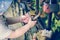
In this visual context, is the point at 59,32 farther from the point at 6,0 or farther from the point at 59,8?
the point at 6,0

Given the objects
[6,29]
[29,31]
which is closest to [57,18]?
[29,31]

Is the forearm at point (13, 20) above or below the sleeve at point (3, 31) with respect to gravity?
above

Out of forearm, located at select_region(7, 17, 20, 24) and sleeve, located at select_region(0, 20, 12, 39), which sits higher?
forearm, located at select_region(7, 17, 20, 24)

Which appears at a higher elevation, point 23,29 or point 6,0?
point 6,0

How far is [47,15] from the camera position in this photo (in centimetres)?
254

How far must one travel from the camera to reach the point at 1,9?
2.53 metres

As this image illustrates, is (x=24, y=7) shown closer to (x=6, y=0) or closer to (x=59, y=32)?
(x=6, y=0)

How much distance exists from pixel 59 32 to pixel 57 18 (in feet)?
0.39

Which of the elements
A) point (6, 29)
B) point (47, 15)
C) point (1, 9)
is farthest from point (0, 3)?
point (47, 15)

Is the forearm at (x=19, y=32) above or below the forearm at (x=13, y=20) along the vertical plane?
below

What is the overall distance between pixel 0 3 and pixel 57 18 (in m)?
0.49

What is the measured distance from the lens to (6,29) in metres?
2.54

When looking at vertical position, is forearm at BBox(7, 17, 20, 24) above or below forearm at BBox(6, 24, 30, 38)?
above

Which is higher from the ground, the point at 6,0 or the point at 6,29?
the point at 6,0
